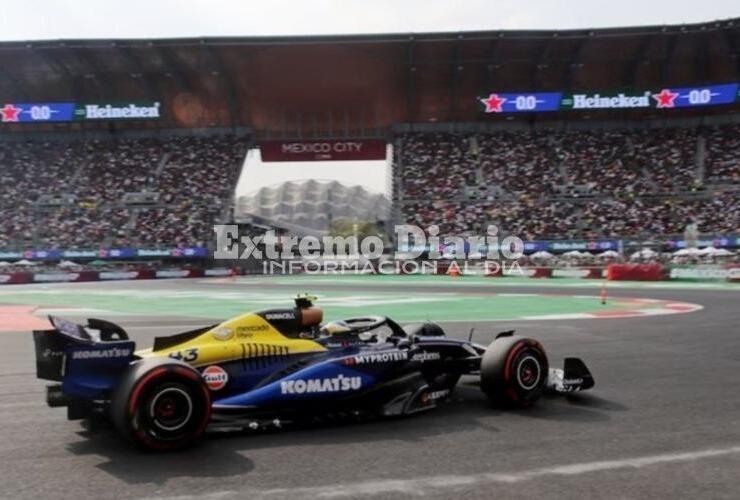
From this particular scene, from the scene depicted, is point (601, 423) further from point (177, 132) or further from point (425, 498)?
point (177, 132)

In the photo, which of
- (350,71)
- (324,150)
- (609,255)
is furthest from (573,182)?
(324,150)

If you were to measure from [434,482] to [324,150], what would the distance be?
4466cm

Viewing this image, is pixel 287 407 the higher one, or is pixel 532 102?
pixel 532 102

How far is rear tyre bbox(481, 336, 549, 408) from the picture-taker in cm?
625

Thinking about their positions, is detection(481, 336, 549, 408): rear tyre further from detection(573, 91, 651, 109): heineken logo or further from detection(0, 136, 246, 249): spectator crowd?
detection(573, 91, 651, 109): heineken logo

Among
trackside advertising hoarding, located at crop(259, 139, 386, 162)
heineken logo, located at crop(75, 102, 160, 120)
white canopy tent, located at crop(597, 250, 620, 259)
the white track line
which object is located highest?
heineken logo, located at crop(75, 102, 160, 120)

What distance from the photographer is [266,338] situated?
587cm

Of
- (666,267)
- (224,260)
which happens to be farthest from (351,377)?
(224,260)

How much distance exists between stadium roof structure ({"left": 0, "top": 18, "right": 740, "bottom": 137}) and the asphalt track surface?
1490 inches

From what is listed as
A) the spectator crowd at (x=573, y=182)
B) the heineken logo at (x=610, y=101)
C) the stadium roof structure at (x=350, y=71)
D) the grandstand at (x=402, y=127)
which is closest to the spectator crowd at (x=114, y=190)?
the grandstand at (x=402, y=127)

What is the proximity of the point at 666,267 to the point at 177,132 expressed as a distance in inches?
1316

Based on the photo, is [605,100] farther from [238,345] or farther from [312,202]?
[312,202]

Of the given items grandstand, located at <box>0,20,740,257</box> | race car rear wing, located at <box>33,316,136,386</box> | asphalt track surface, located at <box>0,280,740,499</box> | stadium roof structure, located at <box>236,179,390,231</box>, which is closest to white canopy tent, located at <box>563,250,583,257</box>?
grandstand, located at <box>0,20,740,257</box>

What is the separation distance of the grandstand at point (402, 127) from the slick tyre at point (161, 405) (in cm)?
3766
